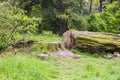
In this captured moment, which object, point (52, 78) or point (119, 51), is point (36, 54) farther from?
point (119, 51)

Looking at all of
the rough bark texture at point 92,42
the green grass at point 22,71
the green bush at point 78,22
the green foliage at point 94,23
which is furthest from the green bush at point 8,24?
the green foliage at point 94,23

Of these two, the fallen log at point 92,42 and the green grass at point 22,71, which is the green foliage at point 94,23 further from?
the green grass at point 22,71

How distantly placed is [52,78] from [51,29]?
15138mm

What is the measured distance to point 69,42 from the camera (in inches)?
506

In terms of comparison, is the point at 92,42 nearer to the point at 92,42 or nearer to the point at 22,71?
the point at 92,42

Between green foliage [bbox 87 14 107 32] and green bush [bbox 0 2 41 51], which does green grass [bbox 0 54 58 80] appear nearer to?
green bush [bbox 0 2 41 51]

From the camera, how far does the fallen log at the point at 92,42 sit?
12.5m

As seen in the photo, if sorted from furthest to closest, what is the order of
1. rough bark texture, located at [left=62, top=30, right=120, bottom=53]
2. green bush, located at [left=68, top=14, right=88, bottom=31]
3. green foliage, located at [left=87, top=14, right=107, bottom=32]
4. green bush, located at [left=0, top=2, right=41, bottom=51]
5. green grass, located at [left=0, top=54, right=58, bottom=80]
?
green foliage, located at [left=87, top=14, right=107, bottom=32], green bush, located at [left=68, top=14, right=88, bottom=31], rough bark texture, located at [left=62, top=30, right=120, bottom=53], green bush, located at [left=0, top=2, right=41, bottom=51], green grass, located at [left=0, top=54, right=58, bottom=80]

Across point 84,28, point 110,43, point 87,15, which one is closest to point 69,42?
point 110,43

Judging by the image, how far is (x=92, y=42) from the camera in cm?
1252

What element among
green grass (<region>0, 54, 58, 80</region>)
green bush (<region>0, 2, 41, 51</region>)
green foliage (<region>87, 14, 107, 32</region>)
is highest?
green bush (<region>0, 2, 41, 51</region>)

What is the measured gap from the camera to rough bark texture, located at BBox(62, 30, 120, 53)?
12.5 meters

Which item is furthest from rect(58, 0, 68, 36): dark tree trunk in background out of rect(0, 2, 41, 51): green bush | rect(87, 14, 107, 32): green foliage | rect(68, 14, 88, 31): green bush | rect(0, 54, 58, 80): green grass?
rect(0, 54, 58, 80): green grass

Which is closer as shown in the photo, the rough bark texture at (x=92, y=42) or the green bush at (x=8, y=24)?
the green bush at (x=8, y=24)
